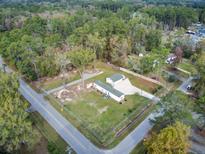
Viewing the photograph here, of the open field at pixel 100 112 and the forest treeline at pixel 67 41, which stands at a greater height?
the forest treeline at pixel 67 41

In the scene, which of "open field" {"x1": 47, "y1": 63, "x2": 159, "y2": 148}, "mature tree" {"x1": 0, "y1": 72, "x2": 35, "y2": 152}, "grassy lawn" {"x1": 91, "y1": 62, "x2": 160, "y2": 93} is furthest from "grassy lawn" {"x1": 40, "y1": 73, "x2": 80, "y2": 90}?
"mature tree" {"x1": 0, "y1": 72, "x2": 35, "y2": 152}

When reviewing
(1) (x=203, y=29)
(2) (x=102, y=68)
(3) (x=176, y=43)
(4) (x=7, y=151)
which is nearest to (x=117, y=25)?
(2) (x=102, y=68)

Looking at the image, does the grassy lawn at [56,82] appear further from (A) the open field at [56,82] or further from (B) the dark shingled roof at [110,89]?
(B) the dark shingled roof at [110,89]

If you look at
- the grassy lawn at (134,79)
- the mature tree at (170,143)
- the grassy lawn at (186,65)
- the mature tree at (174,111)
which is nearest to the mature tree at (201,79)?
the grassy lawn at (134,79)

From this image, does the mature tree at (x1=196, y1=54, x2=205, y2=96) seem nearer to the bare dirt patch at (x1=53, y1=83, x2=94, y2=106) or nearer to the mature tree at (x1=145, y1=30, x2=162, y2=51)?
the bare dirt patch at (x1=53, y1=83, x2=94, y2=106)

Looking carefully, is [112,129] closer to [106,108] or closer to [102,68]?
[106,108]

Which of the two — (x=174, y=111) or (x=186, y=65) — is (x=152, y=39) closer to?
(x=186, y=65)

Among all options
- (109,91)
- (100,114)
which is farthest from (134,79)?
(100,114)
